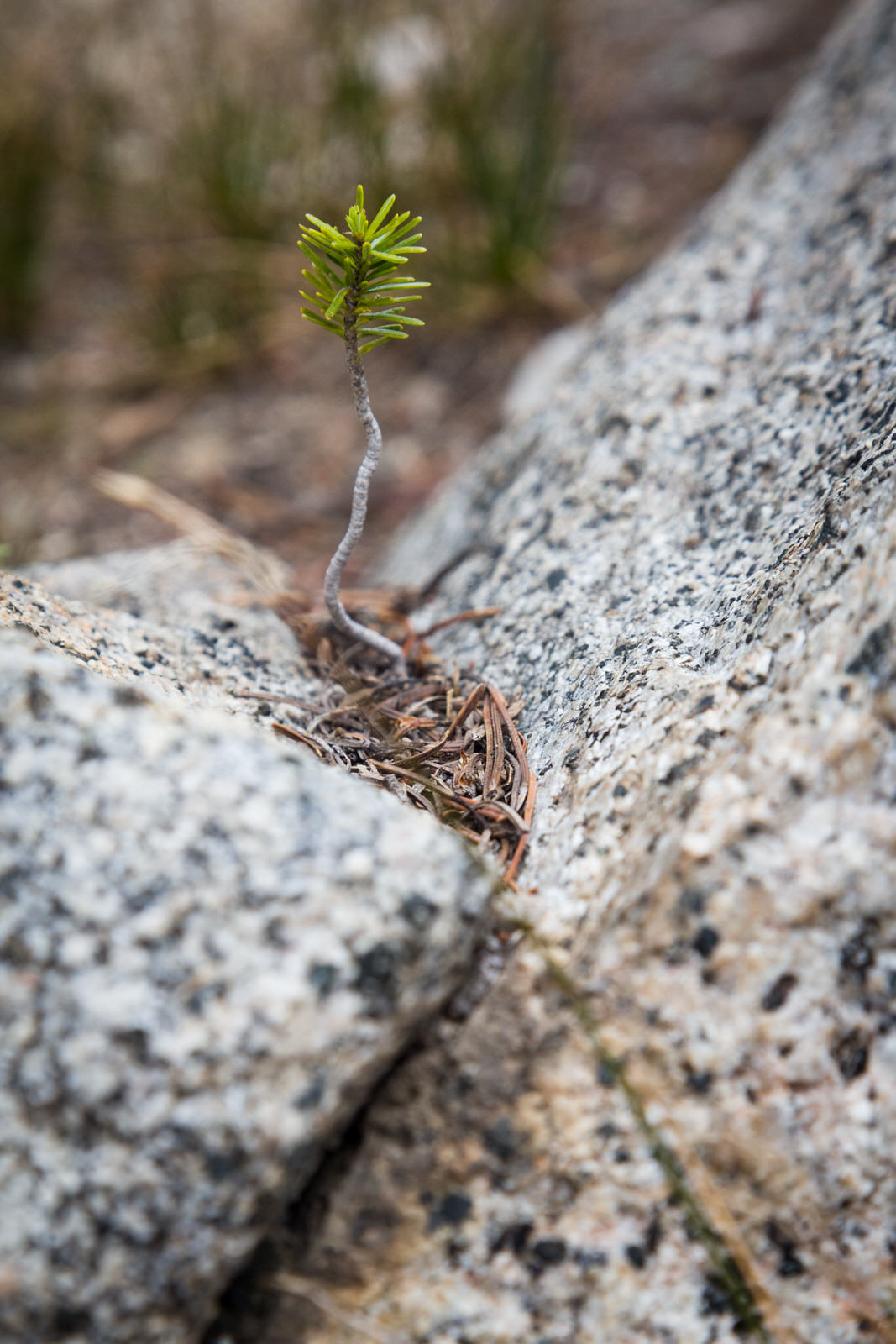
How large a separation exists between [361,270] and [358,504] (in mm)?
327

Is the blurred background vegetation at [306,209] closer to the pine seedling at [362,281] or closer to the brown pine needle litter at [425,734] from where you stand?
the brown pine needle litter at [425,734]

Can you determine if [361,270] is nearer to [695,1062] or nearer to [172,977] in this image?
[172,977]

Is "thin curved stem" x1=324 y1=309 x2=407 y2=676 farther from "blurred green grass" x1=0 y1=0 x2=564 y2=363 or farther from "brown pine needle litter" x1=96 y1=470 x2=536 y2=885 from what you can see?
"blurred green grass" x1=0 y1=0 x2=564 y2=363

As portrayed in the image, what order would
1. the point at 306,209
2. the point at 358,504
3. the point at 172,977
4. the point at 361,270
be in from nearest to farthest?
the point at 172,977, the point at 361,270, the point at 358,504, the point at 306,209

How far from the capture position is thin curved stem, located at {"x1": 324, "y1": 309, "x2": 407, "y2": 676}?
117cm

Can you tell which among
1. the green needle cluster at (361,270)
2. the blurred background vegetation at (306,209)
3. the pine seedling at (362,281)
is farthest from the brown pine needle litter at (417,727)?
the blurred background vegetation at (306,209)

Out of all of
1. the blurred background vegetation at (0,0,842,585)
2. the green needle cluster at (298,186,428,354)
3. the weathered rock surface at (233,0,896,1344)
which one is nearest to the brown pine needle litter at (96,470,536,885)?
the weathered rock surface at (233,0,896,1344)

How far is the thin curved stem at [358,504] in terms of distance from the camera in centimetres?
117

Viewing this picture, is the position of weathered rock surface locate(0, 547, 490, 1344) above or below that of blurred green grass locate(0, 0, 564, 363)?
below

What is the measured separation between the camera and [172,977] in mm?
899

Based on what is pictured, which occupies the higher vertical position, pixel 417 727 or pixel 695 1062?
pixel 417 727

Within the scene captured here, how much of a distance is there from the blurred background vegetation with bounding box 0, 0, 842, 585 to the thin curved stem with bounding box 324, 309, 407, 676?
3.93 feet

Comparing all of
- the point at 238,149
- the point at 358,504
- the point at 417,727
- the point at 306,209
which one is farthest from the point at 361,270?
the point at 238,149

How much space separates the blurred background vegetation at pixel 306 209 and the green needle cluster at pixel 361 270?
152 centimetres
